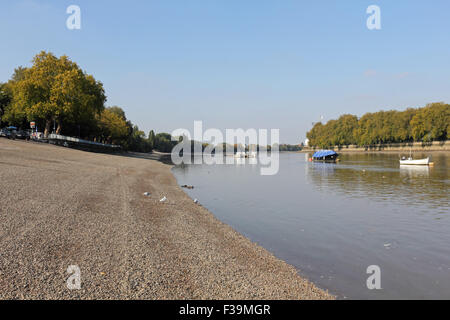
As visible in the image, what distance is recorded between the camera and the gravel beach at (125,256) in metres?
8.62

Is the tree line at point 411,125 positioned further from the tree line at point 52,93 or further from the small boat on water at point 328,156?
the tree line at point 52,93


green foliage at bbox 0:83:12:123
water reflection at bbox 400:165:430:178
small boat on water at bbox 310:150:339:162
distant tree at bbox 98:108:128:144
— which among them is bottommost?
water reflection at bbox 400:165:430:178

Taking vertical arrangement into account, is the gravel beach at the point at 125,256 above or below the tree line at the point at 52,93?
below

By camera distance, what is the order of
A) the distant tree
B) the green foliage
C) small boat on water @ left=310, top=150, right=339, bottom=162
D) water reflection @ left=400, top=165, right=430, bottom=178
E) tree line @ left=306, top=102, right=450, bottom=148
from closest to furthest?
water reflection @ left=400, top=165, right=430, bottom=178 → the green foliage → small boat on water @ left=310, top=150, right=339, bottom=162 → the distant tree → tree line @ left=306, top=102, right=450, bottom=148

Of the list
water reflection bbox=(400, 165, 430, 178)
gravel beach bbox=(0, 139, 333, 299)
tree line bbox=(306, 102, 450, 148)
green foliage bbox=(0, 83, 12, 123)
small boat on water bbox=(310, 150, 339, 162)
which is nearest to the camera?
gravel beach bbox=(0, 139, 333, 299)

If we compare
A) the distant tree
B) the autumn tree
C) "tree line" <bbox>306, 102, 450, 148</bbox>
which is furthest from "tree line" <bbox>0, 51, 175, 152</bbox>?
"tree line" <bbox>306, 102, 450, 148</bbox>

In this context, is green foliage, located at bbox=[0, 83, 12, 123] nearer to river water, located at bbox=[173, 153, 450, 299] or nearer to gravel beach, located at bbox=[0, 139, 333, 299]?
river water, located at bbox=[173, 153, 450, 299]

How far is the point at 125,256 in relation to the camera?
36.0ft

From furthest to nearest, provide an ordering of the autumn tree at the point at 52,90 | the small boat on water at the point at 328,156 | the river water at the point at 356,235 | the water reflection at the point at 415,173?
the small boat on water at the point at 328,156, the autumn tree at the point at 52,90, the water reflection at the point at 415,173, the river water at the point at 356,235

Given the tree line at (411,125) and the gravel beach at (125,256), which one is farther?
the tree line at (411,125)

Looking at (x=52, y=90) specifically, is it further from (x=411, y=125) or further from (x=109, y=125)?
(x=411, y=125)

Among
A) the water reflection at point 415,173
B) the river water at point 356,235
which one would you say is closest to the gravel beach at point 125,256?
the river water at point 356,235

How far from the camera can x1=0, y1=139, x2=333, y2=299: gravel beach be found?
862 cm

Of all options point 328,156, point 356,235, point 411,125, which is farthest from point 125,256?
point 411,125
